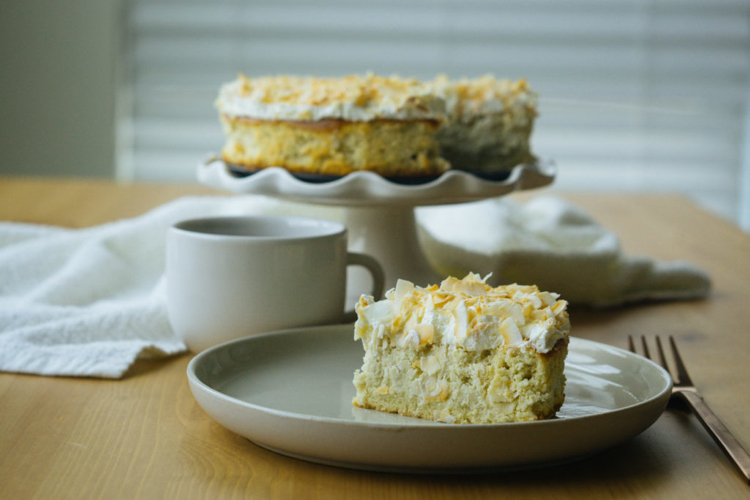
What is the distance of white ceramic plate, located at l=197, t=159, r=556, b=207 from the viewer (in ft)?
3.05

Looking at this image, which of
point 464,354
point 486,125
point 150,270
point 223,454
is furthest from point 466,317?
point 150,270

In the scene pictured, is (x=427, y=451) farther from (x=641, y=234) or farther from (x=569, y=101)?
(x=569, y=101)

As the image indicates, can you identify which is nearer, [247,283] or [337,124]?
[247,283]

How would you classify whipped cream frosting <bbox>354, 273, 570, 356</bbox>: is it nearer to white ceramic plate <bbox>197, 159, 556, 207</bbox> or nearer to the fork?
the fork

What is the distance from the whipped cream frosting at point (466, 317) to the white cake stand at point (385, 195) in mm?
274

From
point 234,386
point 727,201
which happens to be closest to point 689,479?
point 234,386

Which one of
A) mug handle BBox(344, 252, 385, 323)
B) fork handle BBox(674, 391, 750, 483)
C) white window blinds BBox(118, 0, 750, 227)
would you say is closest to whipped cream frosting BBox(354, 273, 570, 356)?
fork handle BBox(674, 391, 750, 483)

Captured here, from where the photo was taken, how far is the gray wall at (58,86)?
2748 millimetres

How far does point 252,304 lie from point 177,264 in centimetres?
9

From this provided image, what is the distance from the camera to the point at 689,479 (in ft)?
1.86

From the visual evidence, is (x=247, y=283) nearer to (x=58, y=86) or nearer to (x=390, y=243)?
(x=390, y=243)

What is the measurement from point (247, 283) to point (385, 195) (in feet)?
0.66

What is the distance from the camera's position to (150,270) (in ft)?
3.98

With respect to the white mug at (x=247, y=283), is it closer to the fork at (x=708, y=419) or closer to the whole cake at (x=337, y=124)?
the whole cake at (x=337, y=124)
